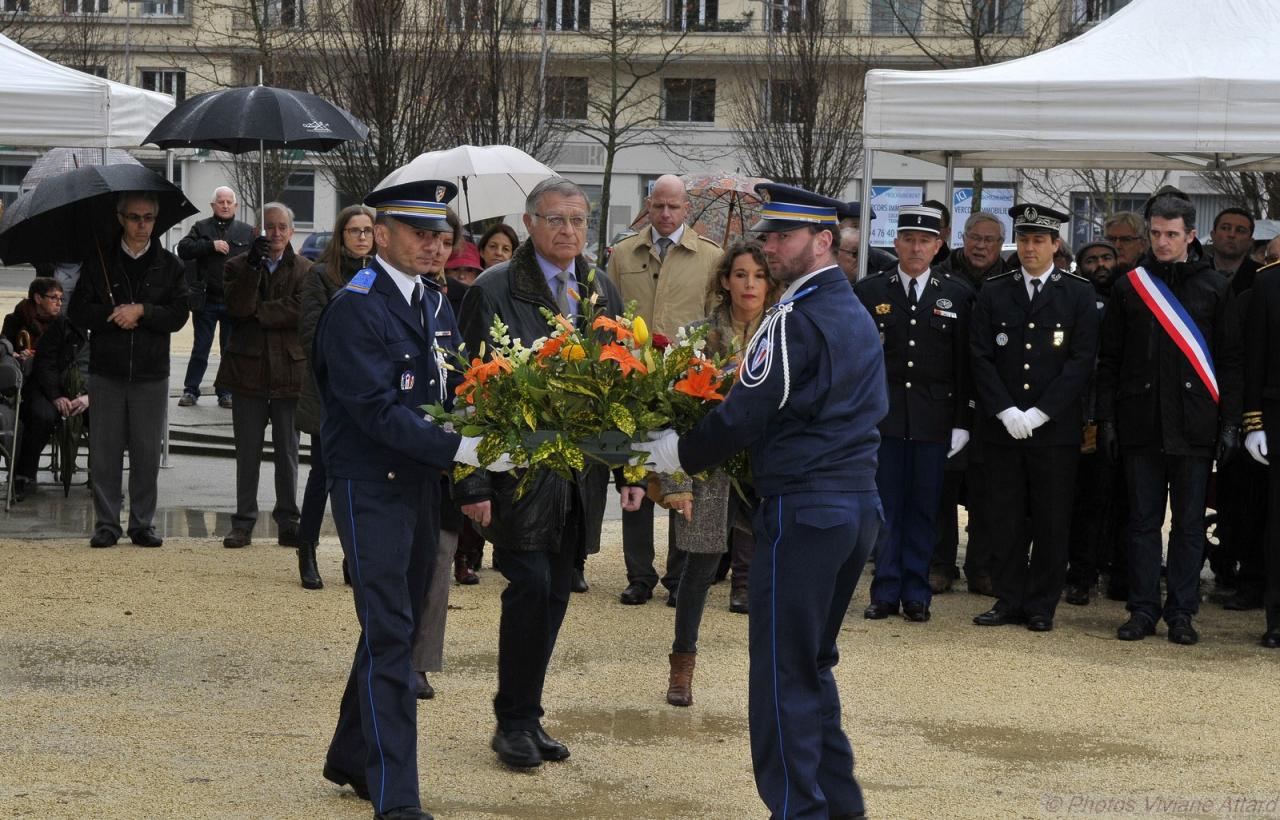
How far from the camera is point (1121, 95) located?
924 centimetres

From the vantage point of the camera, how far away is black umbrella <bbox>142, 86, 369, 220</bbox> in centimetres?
1066

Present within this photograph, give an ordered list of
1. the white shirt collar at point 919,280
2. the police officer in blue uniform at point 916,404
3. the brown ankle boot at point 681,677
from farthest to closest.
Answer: the white shirt collar at point 919,280 < the police officer in blue uniform at point 916,404 < the brown ankle boot at point 681,677

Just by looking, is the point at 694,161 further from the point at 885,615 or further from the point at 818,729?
the point at 818,729

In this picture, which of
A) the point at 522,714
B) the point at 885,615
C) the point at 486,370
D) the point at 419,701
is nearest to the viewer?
the point at 486,370

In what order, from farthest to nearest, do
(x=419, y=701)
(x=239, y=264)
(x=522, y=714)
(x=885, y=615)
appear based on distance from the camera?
(x=239, y=264) < (x=885, y=615) < (x=419, y=701) < (x=522, y=714)

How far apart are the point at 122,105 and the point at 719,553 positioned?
5920 mm

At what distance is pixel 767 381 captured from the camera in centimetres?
510

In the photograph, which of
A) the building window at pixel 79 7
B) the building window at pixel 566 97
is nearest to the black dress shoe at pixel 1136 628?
the building window at pixel 566 97

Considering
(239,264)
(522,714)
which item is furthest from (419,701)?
(239,264)

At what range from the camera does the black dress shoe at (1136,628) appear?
8.76m

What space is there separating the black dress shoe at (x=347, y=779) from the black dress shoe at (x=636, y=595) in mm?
3692

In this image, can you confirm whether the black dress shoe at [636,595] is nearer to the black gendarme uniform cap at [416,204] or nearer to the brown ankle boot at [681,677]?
the brown ankle boot at [681,677]

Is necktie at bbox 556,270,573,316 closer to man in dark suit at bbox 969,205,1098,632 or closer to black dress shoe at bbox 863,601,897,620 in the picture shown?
man in dark suit at bbox 969,205,1098,632

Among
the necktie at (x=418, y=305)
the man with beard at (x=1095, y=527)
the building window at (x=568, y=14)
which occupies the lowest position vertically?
the man with beard at (x=1095, y=527)
